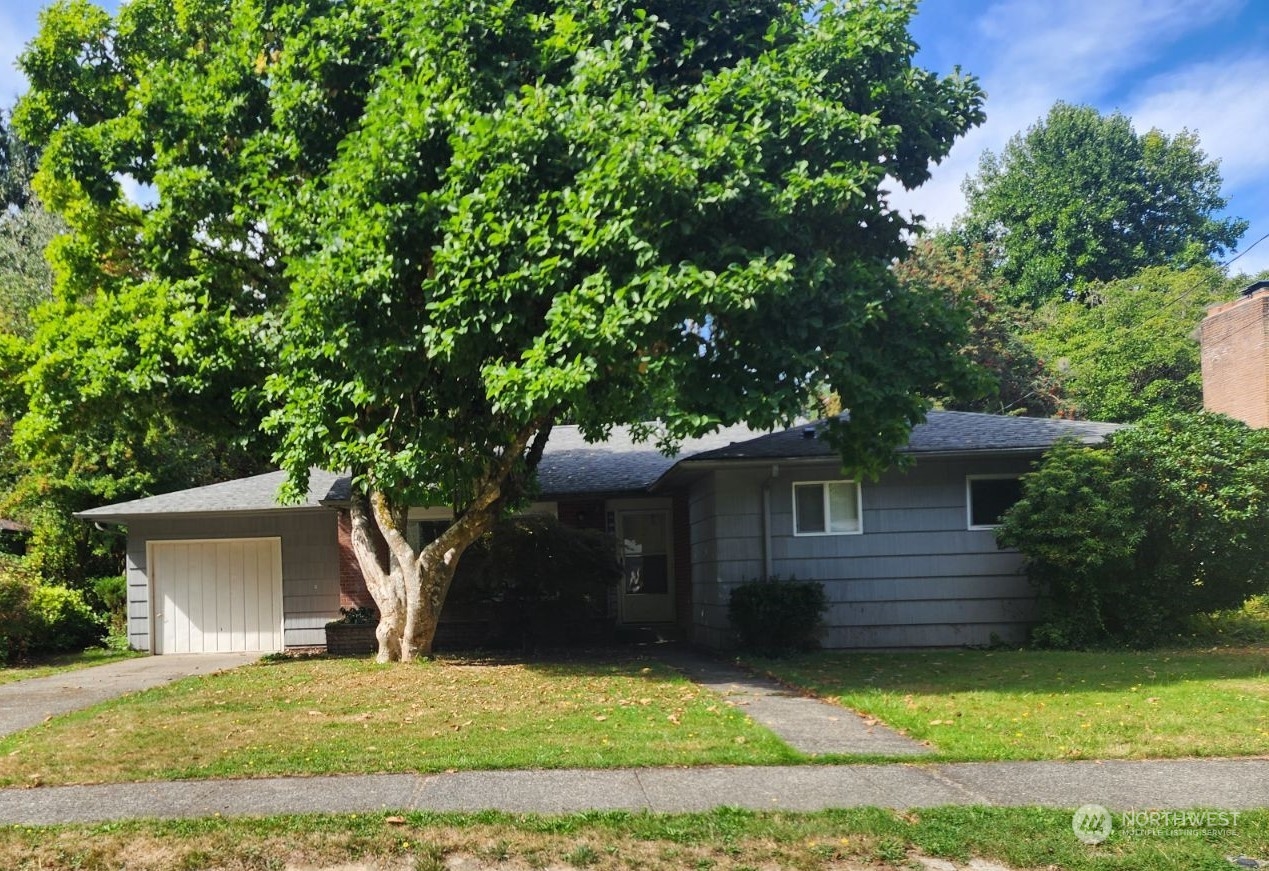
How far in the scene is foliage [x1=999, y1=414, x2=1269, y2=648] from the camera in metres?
13.1

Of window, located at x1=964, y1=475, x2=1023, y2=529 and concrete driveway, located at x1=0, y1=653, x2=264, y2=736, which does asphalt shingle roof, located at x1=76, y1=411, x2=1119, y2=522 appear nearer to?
window, located at x1=964, y1=475, x2=1023, y2=529

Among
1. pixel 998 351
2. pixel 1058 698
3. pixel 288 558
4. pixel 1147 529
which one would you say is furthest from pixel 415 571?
pixel 998 351

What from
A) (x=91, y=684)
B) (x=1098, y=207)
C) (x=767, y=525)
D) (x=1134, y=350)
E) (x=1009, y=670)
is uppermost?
(x=1098, y=207)

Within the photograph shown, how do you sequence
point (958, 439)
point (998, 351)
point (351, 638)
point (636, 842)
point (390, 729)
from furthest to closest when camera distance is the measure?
point (998, 351), point (351, 638), point (958, 439), point (390, 729), point (636, 842)

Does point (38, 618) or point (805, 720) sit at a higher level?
point (38, 618)

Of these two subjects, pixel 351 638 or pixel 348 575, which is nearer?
pixel 351 638

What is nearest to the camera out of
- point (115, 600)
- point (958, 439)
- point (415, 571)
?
point (415, 571)

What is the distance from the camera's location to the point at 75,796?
6.48 metres

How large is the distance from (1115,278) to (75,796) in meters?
44.8

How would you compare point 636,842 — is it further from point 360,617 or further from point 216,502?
point 216,502

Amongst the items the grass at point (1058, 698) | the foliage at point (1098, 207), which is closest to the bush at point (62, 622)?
the grass at point (1058, 698)

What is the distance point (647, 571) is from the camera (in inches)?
723

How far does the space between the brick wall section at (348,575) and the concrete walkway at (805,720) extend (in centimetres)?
720

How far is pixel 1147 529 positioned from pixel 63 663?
52.9 feet
